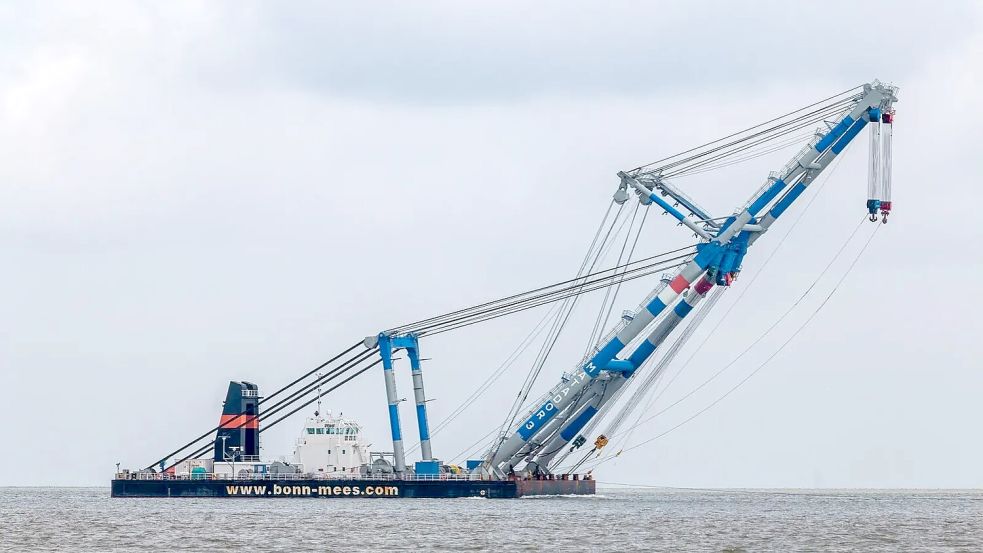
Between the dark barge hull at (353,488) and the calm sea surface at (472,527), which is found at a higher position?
the dark barge hull at (353,488)

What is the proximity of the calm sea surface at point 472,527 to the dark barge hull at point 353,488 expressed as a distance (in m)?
0.72

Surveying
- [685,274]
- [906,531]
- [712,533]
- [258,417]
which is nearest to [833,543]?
[712,533]

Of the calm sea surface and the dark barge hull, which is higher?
the dark barge hull

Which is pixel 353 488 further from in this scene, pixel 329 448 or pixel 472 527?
pixel 472 527

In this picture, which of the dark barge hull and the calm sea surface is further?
the dark barge hull

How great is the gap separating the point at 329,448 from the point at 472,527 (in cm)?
3073

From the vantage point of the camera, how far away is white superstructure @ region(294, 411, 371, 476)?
106000mm

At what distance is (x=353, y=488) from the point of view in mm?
103000

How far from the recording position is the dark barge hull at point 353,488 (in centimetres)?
10075

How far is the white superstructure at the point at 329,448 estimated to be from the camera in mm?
106000

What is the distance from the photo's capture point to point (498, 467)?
101625 millimetres

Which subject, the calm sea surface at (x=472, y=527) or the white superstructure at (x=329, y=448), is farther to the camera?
the white superstructure at (x=329, y=448)

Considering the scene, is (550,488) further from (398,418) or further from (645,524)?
(645,524)

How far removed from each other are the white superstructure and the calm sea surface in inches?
110
